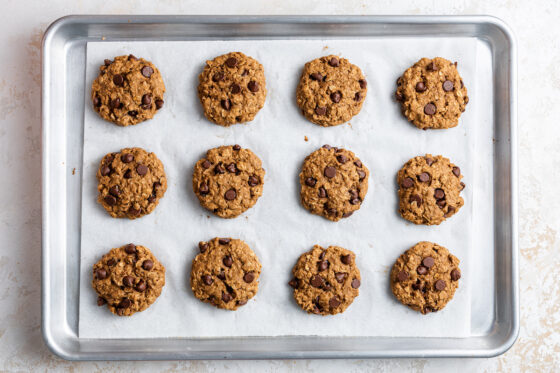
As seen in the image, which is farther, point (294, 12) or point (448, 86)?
point (294, 12)

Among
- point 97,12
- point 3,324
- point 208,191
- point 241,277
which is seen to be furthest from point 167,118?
point 3,324

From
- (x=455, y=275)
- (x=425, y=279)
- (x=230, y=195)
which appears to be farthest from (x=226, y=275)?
(x=455, y=275)

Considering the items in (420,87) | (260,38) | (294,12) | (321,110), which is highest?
(294,12)

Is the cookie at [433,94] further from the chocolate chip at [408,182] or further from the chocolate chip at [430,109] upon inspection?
the chocolate chip at [408,182]

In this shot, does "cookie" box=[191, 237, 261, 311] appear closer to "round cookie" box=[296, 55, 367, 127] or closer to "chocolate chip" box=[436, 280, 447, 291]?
"round cookie" box=[296, 55, 367, 127]

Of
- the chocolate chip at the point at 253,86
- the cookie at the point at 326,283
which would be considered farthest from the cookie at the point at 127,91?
the cookie at the point at 326,283

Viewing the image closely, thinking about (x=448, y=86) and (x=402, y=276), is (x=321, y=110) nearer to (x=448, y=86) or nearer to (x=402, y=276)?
(x=448, y=86)
